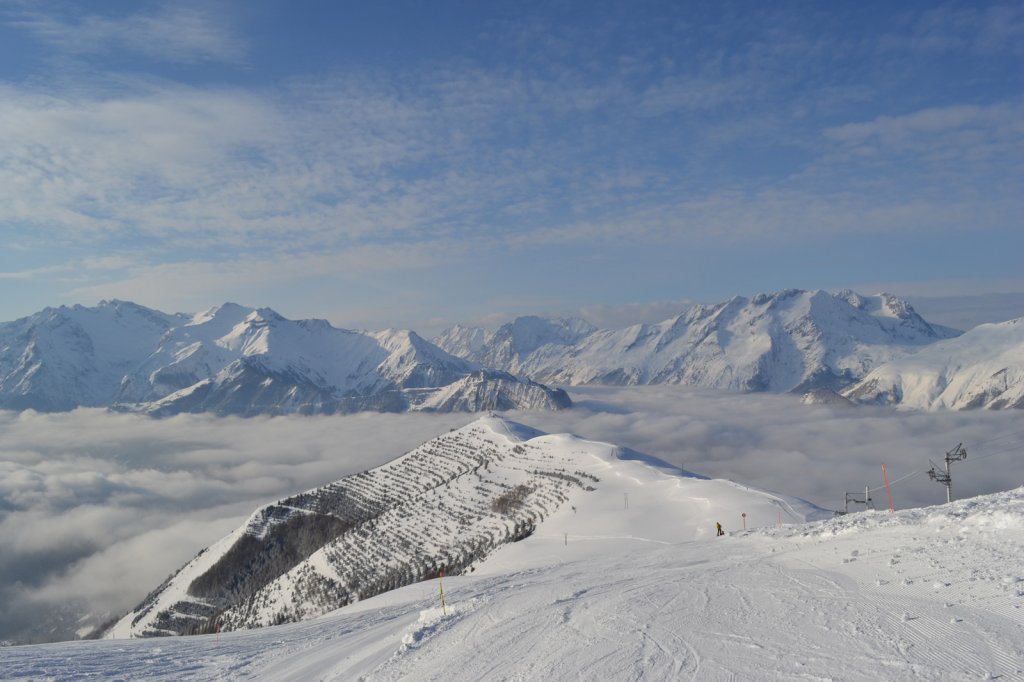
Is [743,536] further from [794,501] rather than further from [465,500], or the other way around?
[465,500]

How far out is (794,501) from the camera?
8012cm

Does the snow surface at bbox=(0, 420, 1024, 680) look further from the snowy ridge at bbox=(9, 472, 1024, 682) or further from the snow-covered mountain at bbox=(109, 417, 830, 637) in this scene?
the snow-covered mountain at bbox=(109, 417, 830, 637)

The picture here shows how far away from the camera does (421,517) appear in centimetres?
12825

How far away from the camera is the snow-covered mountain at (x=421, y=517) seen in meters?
92.9

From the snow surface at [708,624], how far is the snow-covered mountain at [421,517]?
42670 mm

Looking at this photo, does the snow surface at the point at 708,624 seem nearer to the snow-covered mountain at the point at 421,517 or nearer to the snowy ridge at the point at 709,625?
the snowy ridge at the point at 709,625

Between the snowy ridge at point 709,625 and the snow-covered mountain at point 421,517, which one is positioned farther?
the snow-covered mountain at point 421,517

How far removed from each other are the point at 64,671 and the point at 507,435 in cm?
13752

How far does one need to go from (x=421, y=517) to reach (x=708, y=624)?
113844mm

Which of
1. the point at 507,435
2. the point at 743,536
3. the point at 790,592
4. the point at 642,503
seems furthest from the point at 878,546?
the point at 507,435

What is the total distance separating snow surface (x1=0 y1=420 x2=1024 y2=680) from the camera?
16500 millimetres

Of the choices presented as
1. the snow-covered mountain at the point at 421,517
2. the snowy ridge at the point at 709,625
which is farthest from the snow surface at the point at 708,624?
the snow-covered mountain at the point at 421,517

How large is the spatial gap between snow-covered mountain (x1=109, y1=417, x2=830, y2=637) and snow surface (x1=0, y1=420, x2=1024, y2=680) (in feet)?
140

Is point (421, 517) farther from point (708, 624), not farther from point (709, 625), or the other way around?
point (709, 625)
